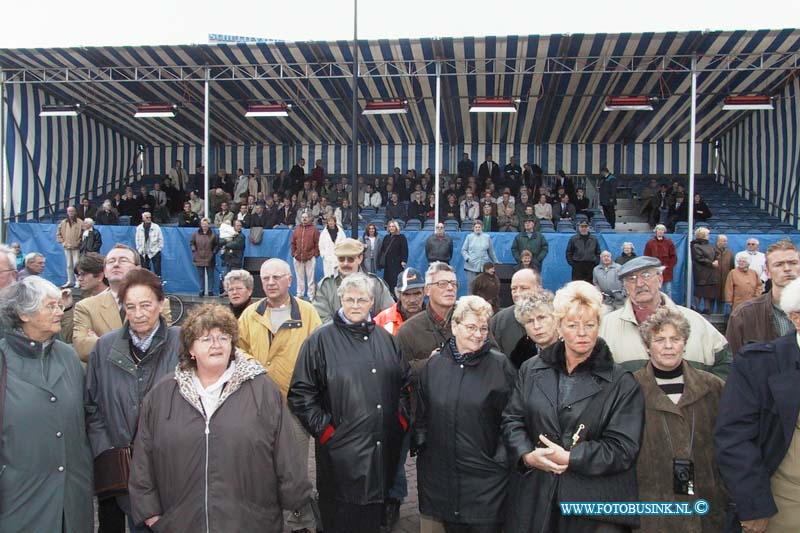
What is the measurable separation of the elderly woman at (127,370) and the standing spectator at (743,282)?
382 inches

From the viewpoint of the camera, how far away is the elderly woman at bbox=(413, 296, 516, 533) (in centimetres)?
328

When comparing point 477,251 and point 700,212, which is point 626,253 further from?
point 700,212

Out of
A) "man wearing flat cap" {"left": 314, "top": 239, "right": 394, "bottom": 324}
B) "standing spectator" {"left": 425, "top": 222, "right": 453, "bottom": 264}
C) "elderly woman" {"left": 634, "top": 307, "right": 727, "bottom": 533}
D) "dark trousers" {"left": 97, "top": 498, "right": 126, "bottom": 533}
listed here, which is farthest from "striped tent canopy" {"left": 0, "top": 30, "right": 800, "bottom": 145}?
"dark trousers" {"left": 97, "top": 498, "right": 126, "bottom": 533}

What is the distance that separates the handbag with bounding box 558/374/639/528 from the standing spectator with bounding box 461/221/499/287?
9.44 metres

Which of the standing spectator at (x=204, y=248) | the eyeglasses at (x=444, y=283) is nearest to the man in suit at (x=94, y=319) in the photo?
the eyeglasses at (x=444, y=283)

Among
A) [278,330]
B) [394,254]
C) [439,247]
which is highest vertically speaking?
[439,247]

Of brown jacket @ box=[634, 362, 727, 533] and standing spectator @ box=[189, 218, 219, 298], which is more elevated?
standing spectator @ box=[189, 218, 219, 298]

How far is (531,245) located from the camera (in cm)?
1250

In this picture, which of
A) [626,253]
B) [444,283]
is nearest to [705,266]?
[626,253]

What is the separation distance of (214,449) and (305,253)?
9902mm

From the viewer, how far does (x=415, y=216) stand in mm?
16484

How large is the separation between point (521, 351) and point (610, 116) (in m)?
16.8

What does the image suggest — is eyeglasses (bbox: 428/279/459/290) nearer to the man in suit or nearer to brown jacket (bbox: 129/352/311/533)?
brown jacket (bbox: 129/352/311/533)

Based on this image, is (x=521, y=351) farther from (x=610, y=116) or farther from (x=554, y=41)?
(x=610, y=116)
